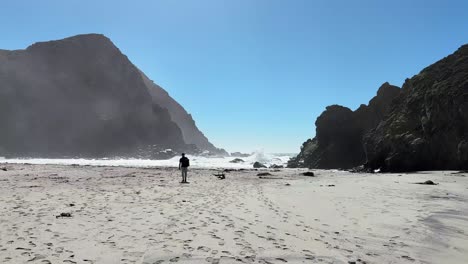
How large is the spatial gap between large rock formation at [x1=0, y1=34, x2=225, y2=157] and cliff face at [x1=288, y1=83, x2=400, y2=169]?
9661 centimetres

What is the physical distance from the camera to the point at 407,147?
40.7m

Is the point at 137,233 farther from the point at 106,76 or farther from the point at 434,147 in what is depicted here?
the point at 106,76

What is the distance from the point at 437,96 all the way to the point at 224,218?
1495 inches

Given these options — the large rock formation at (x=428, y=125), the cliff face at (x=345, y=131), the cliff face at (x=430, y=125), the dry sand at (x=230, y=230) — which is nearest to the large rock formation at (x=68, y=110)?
the cliff face at (x=345, y=131)

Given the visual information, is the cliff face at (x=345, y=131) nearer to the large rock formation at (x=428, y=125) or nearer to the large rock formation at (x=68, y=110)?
the large rock formation at (x=428, y=125)

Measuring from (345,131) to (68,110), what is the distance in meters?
156

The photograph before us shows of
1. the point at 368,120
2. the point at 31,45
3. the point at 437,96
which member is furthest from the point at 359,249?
the point at 31,45

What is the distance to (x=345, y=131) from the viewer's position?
7206 centimetres

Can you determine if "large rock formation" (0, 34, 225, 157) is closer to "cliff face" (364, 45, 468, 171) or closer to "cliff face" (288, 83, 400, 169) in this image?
"cliff face" (288, 83, 400, 169)

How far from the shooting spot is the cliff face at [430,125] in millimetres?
35594

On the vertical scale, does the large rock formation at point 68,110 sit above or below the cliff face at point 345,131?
above

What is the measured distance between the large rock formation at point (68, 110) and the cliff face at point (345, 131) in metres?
96.6

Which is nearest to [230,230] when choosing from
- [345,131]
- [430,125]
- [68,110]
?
[430,125]

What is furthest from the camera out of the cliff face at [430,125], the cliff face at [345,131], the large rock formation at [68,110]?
the large rock formation at [68,110]
